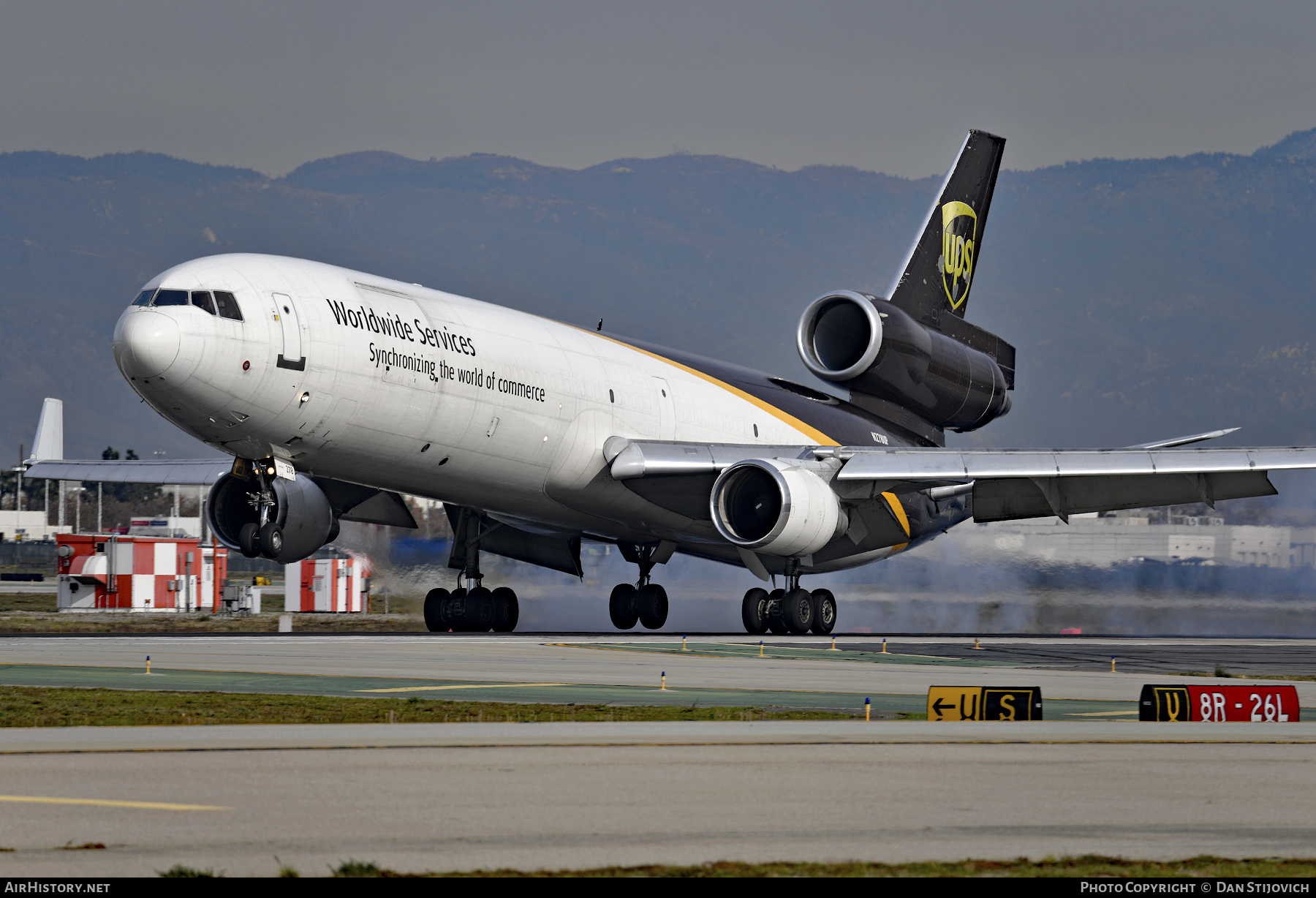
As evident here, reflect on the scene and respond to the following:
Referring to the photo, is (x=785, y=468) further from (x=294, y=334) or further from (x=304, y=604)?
(x=304, y=604)

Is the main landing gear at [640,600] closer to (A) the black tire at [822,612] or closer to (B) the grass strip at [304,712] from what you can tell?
(A) the black tire at [822,612]

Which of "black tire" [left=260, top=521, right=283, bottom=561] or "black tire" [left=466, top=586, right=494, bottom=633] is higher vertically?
"black tire" [left=260, top=521, right=283, bottom=561]

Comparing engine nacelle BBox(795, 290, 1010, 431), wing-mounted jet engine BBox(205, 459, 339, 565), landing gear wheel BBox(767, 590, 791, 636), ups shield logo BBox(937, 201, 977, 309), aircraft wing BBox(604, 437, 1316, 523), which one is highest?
ups shield logo BBox(937, 201, 977, 309)

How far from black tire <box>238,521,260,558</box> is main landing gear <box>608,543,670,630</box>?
11.6 meters

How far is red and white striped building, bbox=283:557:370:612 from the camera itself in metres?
52.8

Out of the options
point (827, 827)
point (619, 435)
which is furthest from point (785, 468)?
point (827, 827)

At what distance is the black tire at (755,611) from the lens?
31.0 m

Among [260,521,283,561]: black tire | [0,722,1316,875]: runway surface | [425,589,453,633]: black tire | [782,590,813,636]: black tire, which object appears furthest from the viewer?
[425,589,453,633]: black tire

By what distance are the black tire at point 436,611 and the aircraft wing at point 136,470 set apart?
566 cm

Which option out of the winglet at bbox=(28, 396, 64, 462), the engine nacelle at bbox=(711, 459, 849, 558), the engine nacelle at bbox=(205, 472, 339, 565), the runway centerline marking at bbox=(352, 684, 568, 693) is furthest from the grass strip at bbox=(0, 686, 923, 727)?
the winglet at bbox=(28, 396, 64, 462)

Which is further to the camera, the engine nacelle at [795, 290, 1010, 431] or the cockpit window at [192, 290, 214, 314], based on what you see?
the engine nacelle at [795, 290, 1010, 431]

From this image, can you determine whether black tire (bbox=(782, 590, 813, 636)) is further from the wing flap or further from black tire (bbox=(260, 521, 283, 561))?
black tire (bbox=(260, 521, 283, 561))

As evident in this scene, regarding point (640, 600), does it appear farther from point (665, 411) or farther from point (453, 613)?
point (665, 411)

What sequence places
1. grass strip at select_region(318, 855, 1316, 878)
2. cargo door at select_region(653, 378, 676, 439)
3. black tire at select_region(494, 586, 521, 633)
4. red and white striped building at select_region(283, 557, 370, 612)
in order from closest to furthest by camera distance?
grass strip at select_region(318, 855, 1316, 878) → cargo door at select_region(653, 378, 676, 439) → black tire at select_region(494, 586, 521, 633) → red and white striped building at select_region(283, 557, 370, 612)
